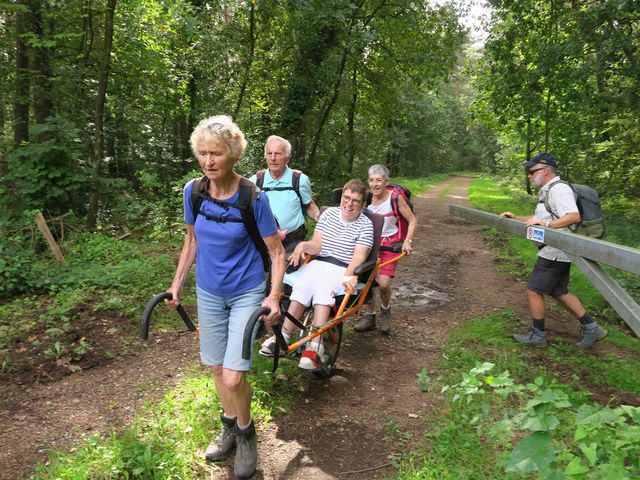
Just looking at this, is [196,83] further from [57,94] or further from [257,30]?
[57,94]

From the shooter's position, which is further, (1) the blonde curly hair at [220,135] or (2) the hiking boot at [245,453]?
(2) the hiking boot at [245,453]

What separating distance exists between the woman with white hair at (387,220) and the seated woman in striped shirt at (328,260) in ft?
3.00

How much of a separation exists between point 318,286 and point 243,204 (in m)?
1.58

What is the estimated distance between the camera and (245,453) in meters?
3.09

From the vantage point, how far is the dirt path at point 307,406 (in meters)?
3.30

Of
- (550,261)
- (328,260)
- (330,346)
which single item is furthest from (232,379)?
(550,261)

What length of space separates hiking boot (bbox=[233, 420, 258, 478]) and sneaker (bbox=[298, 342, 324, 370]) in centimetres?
72

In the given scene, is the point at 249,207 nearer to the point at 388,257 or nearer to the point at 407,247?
the point at 407,247

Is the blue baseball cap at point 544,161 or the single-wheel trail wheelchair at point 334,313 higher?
the blue baseball cap at point 544,161

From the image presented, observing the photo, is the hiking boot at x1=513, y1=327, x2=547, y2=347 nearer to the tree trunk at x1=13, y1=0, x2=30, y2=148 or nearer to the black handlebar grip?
the black handlebar grip

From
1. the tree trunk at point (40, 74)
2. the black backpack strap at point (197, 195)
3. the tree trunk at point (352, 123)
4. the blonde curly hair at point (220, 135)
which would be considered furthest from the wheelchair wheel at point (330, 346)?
the tree trunk at point (352, 123)

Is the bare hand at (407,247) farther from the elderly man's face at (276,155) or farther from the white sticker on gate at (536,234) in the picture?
the white sticker on gate at (536,234)

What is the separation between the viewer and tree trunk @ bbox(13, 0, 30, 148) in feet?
27.8

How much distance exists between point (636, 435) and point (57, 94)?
10794 millimetres
